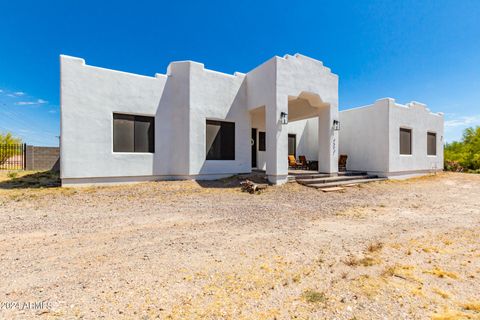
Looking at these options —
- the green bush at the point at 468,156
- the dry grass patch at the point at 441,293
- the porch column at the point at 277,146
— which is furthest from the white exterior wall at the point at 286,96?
the green bush at the point at 468,156

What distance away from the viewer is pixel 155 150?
10.3m

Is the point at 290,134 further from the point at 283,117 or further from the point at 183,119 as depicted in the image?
the point at 183,119

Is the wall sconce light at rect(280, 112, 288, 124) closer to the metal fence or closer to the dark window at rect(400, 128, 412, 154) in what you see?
the dark window at rect(400, 128, 412, 154)

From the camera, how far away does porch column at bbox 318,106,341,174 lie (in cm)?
1125

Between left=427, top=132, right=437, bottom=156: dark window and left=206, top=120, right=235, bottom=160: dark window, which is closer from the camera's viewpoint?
left=206, top=120, right=235, bottom=160: dark window

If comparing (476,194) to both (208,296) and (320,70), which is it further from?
(208,296)

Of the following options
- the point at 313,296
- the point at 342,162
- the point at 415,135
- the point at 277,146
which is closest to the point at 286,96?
the point at 277,146

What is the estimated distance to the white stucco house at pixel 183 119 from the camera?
29.5 ft

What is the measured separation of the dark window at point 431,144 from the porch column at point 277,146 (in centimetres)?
1237

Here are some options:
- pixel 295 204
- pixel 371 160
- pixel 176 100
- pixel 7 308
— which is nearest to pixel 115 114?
pixel 176 100

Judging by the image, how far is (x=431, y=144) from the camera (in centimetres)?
1581

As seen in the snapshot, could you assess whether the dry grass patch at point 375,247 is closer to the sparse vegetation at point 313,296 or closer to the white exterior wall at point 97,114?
the sparse vegetation at point 313,296

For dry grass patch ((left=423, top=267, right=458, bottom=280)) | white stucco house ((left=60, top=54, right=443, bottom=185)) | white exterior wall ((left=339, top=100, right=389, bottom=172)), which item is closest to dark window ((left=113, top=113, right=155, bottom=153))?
white stucco house ((left=60, top=54, right=443, bottom=185))

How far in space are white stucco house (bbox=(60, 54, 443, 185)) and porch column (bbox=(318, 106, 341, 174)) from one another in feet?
0.16
